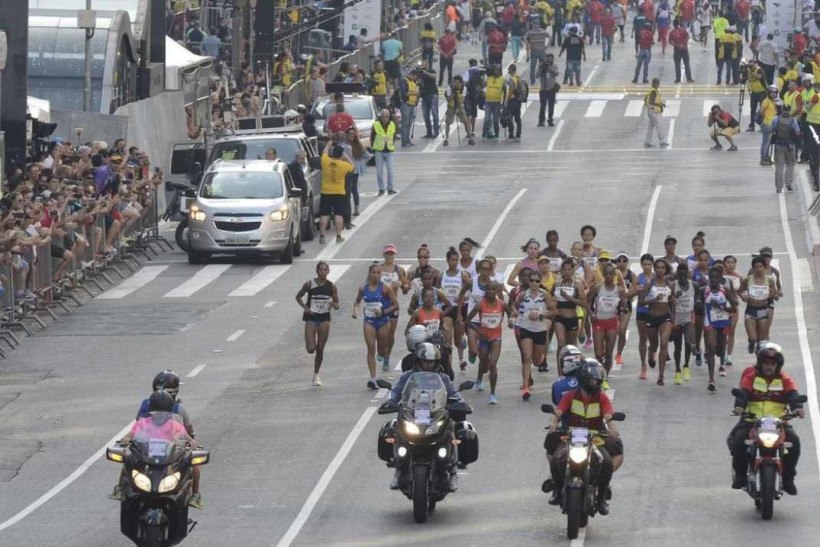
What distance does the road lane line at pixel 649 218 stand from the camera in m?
36.8

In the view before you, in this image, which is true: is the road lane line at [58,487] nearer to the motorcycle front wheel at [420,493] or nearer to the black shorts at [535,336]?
the motorcycle front wheel at [420,493]

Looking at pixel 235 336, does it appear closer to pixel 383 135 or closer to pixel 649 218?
pixel 649 218

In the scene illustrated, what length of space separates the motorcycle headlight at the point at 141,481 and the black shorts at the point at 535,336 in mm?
9601

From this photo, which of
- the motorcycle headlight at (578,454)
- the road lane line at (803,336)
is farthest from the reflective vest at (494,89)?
the motorcycle headlight at (578,454)

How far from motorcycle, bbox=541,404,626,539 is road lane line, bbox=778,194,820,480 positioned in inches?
178

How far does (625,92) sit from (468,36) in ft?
56.5

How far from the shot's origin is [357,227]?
40094 millimetres

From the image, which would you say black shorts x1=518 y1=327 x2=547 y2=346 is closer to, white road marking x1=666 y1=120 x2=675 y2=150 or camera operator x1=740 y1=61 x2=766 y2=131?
white road marking x1=666 y1=120 x2=675 y2=150

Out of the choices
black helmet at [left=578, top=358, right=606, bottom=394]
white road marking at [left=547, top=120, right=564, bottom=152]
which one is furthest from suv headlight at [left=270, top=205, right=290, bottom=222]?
black helmet at [left=578, top=358, right=606, bottom=394]

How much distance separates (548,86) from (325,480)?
3445 cm

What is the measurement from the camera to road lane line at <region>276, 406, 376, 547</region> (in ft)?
59.2

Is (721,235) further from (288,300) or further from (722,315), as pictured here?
(722,315)

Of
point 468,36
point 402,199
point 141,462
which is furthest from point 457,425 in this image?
point 468,36

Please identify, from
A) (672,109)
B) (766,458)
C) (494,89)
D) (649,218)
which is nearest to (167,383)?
(766,458)
